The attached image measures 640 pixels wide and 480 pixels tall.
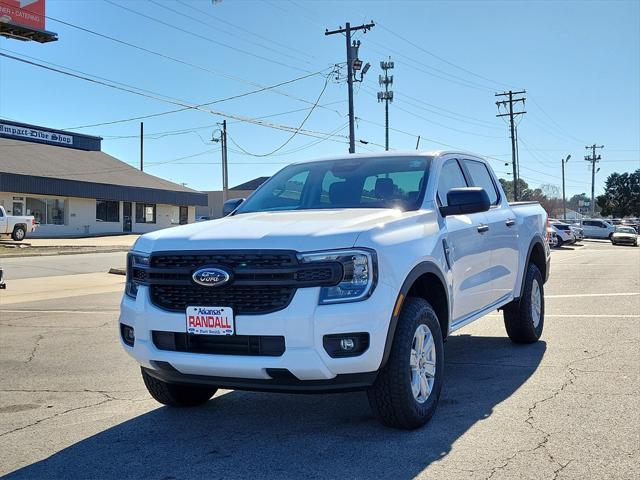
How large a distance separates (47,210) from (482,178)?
4189 cm

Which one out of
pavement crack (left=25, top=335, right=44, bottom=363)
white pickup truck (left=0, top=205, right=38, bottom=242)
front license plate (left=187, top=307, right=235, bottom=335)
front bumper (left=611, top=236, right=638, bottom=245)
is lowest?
pavement crack (left=25, top=335, right=44, bottom=363)

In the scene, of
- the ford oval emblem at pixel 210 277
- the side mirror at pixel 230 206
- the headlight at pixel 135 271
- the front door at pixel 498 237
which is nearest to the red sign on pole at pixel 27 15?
the side mirror at pixel 230 206

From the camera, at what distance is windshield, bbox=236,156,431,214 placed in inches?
200

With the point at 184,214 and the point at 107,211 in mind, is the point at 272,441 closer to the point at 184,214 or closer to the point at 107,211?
the point at 107,211

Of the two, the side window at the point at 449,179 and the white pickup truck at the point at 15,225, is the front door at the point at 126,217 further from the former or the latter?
the side window at the point at 449,179

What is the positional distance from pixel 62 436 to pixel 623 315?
7941 millimetres

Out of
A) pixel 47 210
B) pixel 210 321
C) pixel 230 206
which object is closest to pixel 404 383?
pixel 210 321

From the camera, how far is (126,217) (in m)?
50.0

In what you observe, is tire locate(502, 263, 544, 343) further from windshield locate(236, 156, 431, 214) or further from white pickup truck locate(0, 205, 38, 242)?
white pickup truck locate(0, 205, 38, 242)

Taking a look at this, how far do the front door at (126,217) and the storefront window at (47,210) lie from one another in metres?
5.73

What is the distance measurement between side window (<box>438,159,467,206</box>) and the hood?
2.53ft

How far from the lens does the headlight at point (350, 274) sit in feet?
12.2

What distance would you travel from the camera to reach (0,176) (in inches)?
1502

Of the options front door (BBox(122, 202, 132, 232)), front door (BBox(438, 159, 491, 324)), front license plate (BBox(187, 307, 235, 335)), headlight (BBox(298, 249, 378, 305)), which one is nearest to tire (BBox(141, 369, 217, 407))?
front license plate (BBox(187, 307, 235, 335))
